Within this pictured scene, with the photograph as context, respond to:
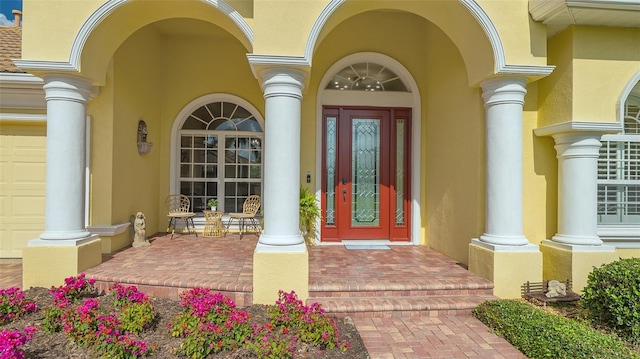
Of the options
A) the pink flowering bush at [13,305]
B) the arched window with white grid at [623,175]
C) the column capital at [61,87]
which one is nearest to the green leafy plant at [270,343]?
the pink flowering bush at [13,305]

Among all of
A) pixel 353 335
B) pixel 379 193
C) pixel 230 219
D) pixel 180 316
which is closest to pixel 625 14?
pixel 379 193

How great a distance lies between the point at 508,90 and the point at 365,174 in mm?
3130

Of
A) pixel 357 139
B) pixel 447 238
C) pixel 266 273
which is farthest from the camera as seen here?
pixel 357 139

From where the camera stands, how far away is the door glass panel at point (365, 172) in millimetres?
7131

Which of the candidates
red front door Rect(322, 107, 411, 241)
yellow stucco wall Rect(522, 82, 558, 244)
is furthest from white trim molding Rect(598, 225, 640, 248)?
red front door Rect(322, 107, 411, 241)

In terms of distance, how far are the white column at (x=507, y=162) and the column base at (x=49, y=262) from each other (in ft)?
18.1

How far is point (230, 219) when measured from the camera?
781 centimetres

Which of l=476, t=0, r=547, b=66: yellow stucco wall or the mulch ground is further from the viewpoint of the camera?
l=476, t=0, r=547, b=66: yellow stucco wall

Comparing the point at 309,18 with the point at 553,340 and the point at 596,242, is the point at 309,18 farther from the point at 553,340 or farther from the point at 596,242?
the point at 596,242

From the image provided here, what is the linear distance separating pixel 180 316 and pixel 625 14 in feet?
20.9

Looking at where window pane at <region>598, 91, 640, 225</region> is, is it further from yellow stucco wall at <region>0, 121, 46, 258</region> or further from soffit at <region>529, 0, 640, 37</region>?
yellow stucco wall at <region>0, 121, 46, 258</region>

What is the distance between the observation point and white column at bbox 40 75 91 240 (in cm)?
463

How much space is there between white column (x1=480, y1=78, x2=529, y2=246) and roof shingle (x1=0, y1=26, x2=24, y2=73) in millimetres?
7368

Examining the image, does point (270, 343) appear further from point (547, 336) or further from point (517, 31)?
point (517, 31)
